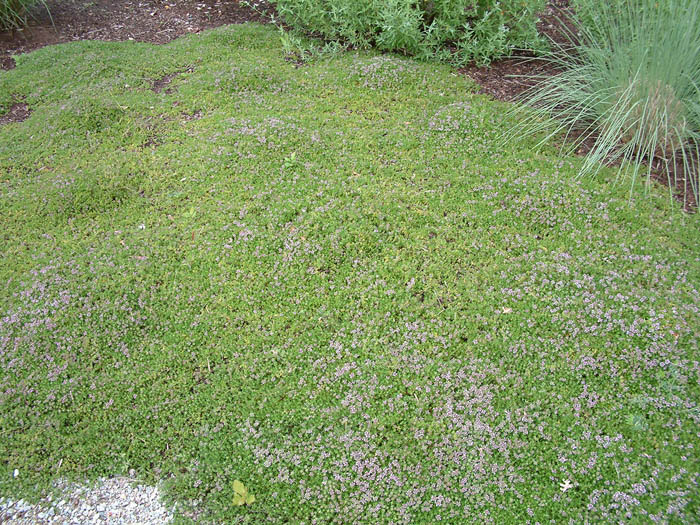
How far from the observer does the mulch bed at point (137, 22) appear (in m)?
7.40

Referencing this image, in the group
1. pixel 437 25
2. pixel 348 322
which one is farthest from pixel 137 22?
pixel 348 322

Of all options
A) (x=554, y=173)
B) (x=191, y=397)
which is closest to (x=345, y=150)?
(x=554, y=173)

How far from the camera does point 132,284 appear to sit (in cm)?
430

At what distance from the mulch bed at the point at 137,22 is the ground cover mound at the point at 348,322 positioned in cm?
228

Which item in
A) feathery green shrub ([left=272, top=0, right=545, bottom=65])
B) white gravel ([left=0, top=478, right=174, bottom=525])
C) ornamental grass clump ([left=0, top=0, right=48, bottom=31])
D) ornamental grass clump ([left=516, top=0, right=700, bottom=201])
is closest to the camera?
white gravel ([left=0, top=478, right=174, bottom=525])

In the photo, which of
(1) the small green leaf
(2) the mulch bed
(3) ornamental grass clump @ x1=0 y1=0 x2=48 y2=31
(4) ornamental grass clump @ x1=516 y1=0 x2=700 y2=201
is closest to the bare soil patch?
(2) the mulch bed

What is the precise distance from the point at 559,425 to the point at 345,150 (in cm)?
349

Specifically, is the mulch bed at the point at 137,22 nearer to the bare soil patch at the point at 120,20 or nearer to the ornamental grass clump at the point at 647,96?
the bare soil patch at the point at 120,20

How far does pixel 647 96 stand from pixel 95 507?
5796 mm

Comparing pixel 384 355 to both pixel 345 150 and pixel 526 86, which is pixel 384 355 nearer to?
pixel 345 150

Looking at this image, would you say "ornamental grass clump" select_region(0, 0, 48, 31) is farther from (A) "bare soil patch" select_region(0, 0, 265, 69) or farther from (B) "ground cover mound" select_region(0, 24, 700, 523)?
(B) "ground cover mound" select_region(0, 24, 700, 523)

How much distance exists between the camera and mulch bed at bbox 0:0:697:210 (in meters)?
7.40

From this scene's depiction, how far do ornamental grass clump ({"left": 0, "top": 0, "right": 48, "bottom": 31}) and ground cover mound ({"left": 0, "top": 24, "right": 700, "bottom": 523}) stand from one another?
3.17 m

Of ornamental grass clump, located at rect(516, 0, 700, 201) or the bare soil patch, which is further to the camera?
the bare soil patch
